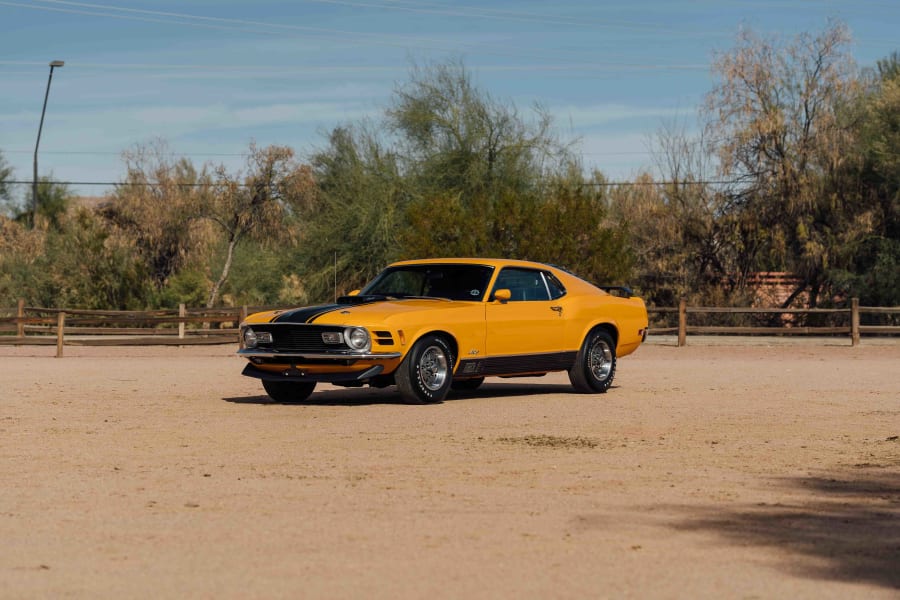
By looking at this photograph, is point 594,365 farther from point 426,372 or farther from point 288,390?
point 288,390

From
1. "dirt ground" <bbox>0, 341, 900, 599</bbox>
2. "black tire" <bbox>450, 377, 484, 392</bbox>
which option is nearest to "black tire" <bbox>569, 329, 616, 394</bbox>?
"dirt ground" <bbox>0, 341, 900, 599</bbox>

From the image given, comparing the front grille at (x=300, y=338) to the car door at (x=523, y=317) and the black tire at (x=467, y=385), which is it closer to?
the car door at (x=523, y=317)

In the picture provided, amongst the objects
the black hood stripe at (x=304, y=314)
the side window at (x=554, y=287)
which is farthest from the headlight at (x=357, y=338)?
the side window at (x=554, y=287)

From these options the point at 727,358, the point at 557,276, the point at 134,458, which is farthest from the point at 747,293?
the point at 134,458

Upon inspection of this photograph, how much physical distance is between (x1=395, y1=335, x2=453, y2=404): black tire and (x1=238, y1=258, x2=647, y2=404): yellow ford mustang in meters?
0.01

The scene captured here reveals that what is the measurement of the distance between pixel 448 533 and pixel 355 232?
38.9 metres

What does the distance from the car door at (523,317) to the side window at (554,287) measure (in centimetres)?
4

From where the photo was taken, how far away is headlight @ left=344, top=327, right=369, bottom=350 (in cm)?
1540

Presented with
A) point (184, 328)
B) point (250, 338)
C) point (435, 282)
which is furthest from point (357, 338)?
point (184, 328)

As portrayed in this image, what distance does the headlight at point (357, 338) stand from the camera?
1540cm

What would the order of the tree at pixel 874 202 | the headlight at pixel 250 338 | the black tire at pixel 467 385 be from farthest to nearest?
the tree at pixel 874 202
the black tire at pixel 467 385
the headlight at pixel 250 338

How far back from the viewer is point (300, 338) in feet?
52.1

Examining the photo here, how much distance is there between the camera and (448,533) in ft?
25.4

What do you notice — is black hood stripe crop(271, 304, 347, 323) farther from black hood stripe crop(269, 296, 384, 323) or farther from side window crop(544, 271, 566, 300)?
side window crop(544, 271, 566, 300)
